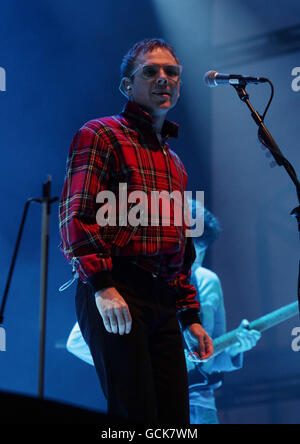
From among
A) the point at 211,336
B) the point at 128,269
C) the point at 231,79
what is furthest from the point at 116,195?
the point at 211,336

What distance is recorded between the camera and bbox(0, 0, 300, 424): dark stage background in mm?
3361

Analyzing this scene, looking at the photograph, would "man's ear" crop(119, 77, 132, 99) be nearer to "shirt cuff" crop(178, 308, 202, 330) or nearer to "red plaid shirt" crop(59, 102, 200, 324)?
"red plaid shirt" crop(59, 102, 200, 324)

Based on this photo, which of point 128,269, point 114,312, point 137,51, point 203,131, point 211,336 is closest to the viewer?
point 114,312

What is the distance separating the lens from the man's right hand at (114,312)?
1356mm

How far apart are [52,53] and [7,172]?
0.83 meters

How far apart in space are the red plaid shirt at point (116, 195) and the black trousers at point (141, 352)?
6cm

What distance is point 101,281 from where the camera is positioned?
1.39 m

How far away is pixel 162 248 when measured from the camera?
5.01 feet

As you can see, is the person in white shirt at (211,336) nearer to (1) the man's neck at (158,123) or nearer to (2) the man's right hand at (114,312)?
(1) the man's neck at (158,123)

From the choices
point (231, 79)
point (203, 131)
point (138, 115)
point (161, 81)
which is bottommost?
point (138, 115)

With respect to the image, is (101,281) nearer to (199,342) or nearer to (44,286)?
(44,286)

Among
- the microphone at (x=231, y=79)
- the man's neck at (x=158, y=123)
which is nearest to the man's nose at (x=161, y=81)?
the man's neck at (x=158, y=123)

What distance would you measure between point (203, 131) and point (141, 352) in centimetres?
272
